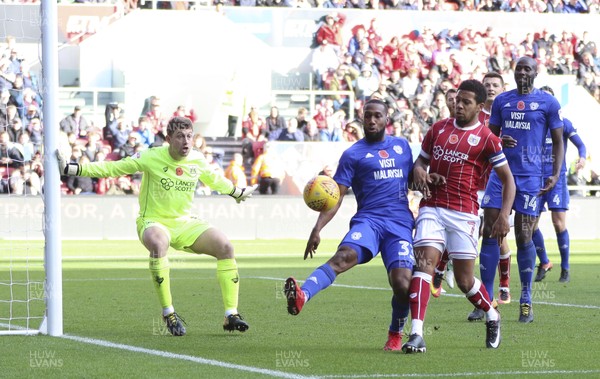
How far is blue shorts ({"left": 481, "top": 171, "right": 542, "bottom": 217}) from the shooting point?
10461mm

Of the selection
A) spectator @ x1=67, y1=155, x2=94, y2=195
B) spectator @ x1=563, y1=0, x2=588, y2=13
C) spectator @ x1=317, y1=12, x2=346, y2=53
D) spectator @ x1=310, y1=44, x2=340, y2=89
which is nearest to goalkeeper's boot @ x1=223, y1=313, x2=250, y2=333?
spectator @ x1=67, y1=155, x2=94, y2=195

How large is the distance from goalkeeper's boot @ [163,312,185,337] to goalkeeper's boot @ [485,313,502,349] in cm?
238

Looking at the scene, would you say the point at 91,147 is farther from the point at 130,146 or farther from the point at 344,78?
the point at 344,78

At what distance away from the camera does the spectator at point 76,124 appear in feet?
85.8

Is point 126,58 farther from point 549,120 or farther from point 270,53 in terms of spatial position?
point 549,120

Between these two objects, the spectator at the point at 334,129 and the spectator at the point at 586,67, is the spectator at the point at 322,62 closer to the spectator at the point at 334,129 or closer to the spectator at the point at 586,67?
the spectator at the point at 334,129

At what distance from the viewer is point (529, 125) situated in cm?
1071

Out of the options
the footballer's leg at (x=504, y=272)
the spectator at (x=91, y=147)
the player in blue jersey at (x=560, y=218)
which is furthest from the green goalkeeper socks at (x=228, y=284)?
the spectator at (x=91, y=147)

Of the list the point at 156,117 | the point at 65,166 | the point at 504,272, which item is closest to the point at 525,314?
the point at 504,272

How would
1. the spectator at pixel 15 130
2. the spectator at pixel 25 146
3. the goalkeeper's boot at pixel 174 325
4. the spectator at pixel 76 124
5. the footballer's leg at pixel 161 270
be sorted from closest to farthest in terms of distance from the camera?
1. the goalkeeper's boot at pixel 174 325
2. the footballer's leg at pixel 161 270
3. the spectator at pixel 25 146
4. the spectator at pixel 15 130
5. the spectator at pixel 76 124

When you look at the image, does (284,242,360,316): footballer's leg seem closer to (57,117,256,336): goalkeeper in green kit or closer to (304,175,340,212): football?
(304,175,340,212): football

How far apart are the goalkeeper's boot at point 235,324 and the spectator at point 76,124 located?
676 inches

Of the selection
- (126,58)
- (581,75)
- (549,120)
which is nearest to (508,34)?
(581,75)

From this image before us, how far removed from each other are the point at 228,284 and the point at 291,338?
90cm
